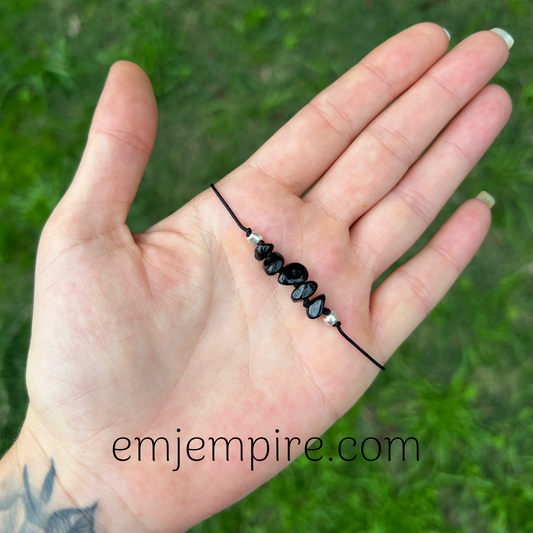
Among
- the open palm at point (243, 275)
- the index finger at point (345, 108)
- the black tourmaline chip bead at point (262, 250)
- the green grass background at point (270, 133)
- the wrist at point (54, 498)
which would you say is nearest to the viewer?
the open palm at point (243, 275)

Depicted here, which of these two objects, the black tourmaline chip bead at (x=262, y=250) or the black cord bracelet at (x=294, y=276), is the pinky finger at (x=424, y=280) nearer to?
the black cord bracelet at (x=294, y=276)

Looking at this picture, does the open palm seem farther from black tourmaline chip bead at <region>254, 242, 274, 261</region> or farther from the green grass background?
the green grass background

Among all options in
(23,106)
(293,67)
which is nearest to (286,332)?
(293,67)

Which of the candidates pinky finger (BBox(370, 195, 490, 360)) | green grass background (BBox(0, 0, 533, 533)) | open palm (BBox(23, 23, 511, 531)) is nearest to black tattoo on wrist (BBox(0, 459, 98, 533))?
open palm (BBox(23, 23, 511, 531))

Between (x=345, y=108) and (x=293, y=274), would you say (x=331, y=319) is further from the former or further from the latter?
(x=345, y=108)

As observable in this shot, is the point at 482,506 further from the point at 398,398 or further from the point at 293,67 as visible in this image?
the point at 293,67

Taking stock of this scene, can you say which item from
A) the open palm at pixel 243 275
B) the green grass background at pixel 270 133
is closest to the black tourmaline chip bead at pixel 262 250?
the open palm at pixel 243 275
